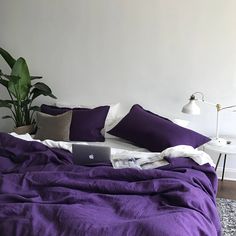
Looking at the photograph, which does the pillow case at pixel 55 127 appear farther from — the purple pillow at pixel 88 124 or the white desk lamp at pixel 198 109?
the white desk lamp at pixel 198 109

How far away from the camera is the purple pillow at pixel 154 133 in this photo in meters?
2.91

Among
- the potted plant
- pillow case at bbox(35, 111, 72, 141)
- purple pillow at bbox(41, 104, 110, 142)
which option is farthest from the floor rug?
the potted plant

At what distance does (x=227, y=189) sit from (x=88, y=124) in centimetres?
153

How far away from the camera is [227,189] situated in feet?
11.1

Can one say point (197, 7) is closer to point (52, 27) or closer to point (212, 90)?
point (212, 90)

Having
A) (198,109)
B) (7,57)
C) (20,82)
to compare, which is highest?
(7,57)

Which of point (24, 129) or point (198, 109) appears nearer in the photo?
point (198, 109)

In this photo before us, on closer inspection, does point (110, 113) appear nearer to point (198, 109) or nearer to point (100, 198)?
point (198, 109)

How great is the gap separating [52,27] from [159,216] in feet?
9.03

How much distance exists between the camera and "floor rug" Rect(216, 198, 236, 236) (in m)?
2.58

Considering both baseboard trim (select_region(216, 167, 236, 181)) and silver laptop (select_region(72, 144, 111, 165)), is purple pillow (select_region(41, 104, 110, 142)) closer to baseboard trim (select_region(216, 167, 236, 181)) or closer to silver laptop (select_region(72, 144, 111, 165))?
silver laptop (select_region(72, 144, 111, 165))

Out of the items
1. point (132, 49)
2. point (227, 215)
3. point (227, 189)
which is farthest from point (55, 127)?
point (227, 189)

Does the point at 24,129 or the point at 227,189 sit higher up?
the point at 24,129

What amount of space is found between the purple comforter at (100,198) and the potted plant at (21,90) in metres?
1.14
